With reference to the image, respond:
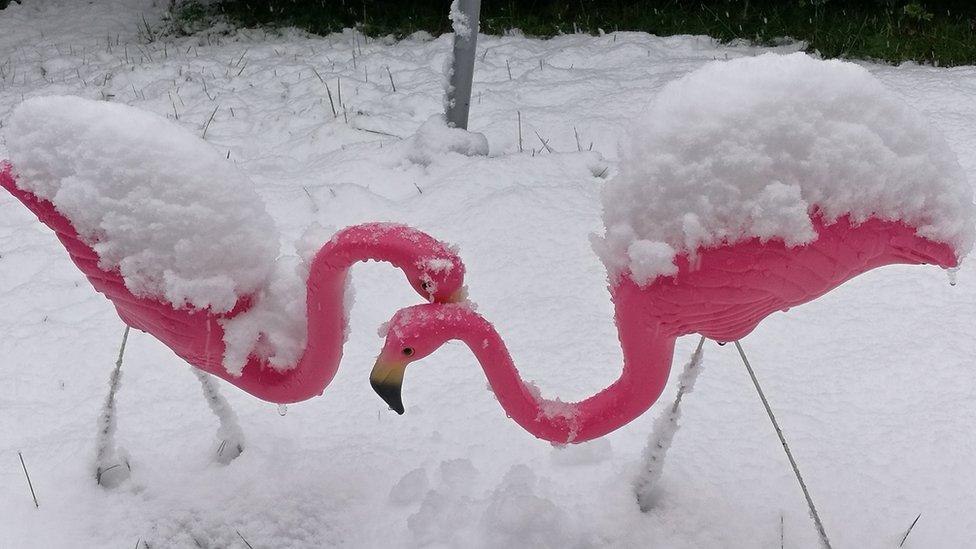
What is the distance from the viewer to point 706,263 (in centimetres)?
122

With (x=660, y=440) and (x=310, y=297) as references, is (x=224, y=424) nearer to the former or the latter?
(x=310, y=297)

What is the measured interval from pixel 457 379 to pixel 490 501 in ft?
1.68

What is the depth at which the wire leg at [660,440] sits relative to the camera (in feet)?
5.33

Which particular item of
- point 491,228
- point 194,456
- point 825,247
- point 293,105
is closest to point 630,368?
point 825,247

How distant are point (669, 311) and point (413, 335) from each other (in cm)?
44

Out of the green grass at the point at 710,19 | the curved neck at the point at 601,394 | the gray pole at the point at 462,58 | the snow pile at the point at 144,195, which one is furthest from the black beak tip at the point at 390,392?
the green grass at the point at 710,19

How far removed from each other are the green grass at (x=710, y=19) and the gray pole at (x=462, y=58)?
5.79 feet

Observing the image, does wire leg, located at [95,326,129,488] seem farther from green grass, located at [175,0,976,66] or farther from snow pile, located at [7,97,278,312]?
green grass, located at [175,0,976,66]

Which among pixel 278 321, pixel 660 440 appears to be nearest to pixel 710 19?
pixel 660 440

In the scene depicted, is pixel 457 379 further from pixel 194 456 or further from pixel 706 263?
pixel 706 263

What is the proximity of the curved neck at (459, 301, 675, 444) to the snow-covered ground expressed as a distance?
38 cm

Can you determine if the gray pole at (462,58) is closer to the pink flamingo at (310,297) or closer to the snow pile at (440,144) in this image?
the snow pile at (440,144)

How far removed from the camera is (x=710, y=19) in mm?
4848

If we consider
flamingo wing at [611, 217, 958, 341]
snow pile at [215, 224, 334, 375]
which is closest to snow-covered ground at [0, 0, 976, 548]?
snow pile at [215, 224, 334, 375]
